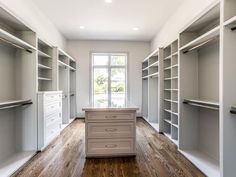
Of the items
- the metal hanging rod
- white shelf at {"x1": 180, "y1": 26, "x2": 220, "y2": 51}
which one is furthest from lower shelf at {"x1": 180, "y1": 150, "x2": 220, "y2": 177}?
the metal hanging rod

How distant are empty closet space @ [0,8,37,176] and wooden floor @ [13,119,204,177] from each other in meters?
0.38

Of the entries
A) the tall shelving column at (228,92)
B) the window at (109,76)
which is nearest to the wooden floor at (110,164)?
the tall shelving column at (228,92)

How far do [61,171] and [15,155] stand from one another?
3.42ft

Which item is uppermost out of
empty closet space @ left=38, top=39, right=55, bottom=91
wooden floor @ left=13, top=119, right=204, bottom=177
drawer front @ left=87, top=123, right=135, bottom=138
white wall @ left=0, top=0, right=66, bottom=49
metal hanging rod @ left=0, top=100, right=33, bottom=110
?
white wall @ left=0, top=0, right=66, bottom=49

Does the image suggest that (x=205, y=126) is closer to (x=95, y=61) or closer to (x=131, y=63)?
(x=131, y=63)

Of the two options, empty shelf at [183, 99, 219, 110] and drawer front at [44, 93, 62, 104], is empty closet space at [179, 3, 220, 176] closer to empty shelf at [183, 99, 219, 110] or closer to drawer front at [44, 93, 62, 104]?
empty shelf at [183, 99, 219, 110]

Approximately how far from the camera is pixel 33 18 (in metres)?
3.94

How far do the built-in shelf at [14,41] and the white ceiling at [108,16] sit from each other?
4.37 feet

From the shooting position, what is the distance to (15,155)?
→ 10.1ft

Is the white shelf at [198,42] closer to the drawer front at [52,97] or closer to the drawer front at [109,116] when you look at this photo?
the drawer front at [109,116]

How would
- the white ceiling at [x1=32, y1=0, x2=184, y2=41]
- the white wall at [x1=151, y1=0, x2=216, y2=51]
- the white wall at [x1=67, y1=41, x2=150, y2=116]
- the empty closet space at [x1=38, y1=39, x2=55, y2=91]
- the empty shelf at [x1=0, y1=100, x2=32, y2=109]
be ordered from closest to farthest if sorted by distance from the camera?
the empty shelf at [x1=0, y1=100, x2=32, y2=109]
the white wall at [x1=151, y1=0, x2=216, y2=51]
the white ceiling at [x1=32, y1=0, x2=184, y2=41]
the empty closet space at [x1=38, y1=39, x2=55, y2=91]
the white wall at [x1=67, y1=41, x2=150, y2=116]

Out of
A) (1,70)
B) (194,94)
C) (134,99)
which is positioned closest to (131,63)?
(134,99)

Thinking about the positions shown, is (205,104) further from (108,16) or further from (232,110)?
(108,16)

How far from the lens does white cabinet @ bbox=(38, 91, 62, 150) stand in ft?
11.1
